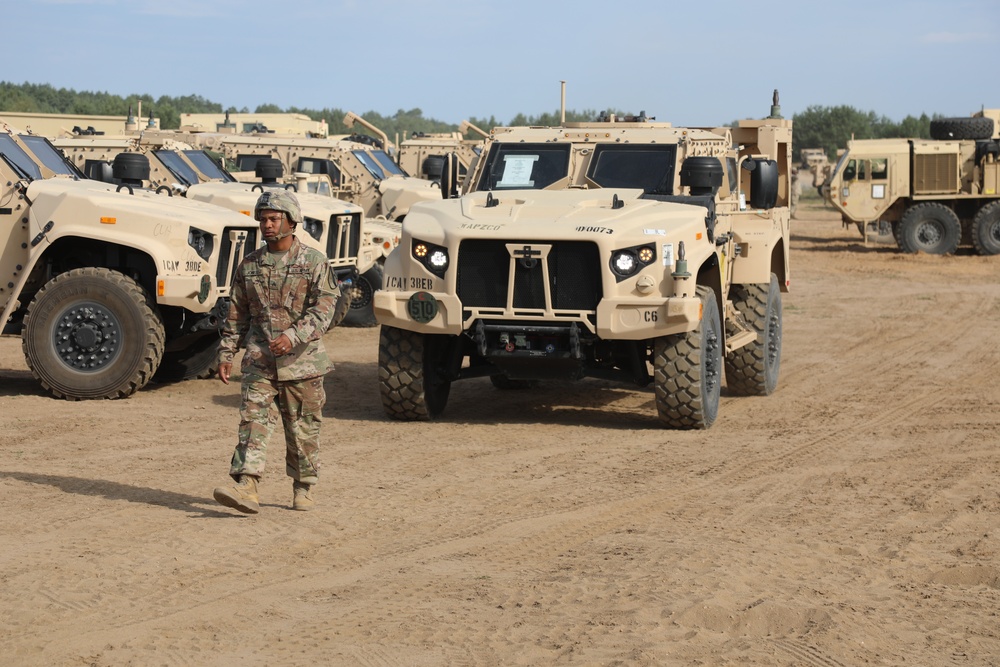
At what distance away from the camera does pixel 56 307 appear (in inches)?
401

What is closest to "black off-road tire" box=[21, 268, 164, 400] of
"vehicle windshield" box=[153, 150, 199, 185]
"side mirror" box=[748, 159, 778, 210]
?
"side mirror" box=[748, 159, 778, 210]

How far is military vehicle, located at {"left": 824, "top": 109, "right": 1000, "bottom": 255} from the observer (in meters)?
26.7

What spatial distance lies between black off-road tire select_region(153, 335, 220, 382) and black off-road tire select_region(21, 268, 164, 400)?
53.2 inches

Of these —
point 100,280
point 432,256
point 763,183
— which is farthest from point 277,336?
point 763,183

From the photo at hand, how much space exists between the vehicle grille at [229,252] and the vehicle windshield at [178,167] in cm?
415

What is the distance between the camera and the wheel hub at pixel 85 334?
10211 millimetres

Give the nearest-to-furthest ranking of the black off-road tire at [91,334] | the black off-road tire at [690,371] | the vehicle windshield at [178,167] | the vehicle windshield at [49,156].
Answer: the black off-road tire at [690,371] < the black off-road tire at [91,334] < the vehicle windshield at [49,156] < the vehicle windshield at [178,167]

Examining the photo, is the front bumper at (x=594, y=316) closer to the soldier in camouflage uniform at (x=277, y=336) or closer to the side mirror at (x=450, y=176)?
the side mirror at (x=450, y=176)

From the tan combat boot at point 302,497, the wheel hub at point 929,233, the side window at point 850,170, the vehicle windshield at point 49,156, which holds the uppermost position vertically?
the side window at point 850,170

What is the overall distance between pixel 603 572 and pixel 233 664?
5.75 feet

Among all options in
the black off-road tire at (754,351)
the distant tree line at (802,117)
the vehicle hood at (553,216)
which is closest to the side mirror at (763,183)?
the black off-road tire at (754,351)

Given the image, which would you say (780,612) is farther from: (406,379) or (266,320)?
(406,379)

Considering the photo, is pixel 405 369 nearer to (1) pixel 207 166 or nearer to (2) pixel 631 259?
(2) pixel 631 259

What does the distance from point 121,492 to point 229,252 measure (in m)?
3.60
